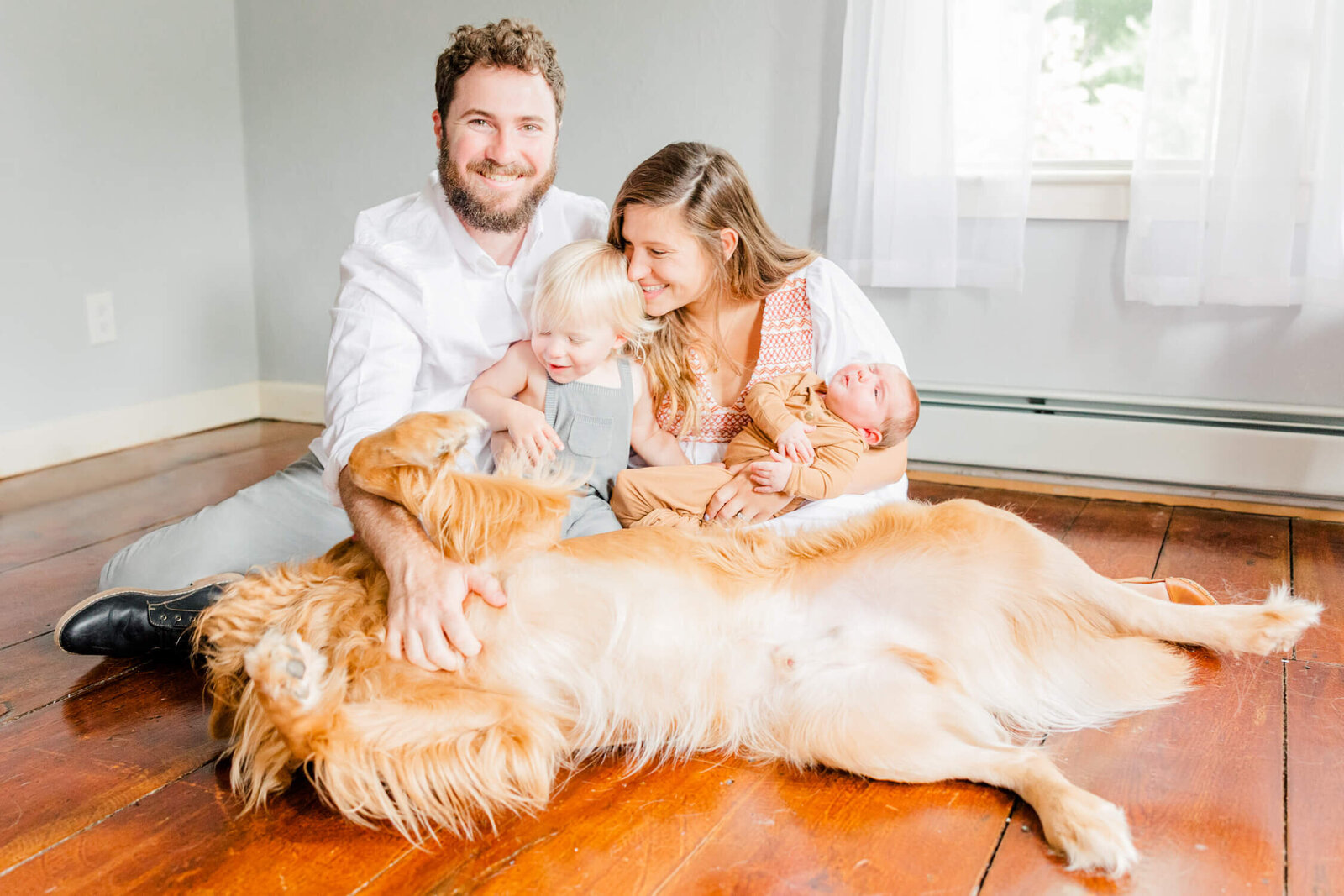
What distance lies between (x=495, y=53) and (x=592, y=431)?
0.65 metres

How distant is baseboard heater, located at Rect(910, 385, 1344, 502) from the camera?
7.95ft

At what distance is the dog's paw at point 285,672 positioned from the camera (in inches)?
40.9

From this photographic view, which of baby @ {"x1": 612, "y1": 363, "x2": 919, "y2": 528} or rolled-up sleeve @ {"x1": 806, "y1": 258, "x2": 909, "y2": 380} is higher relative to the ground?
rolled-up sleeve @ {"x1": 806, "y1": 258, "x2": 909, "y2": 380}

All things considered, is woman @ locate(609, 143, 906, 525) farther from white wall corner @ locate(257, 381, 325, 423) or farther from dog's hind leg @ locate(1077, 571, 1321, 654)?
white wall corner @ locate(257, 381, 325, 423)

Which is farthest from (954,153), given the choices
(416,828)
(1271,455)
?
(416,828)

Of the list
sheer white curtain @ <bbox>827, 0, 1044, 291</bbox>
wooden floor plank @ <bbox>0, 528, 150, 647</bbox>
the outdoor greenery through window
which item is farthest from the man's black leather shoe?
the outdoor greenery through window

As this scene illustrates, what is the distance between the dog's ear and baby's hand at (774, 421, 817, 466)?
1.94 ft

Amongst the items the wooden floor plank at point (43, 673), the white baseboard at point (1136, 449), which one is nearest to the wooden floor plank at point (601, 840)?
the wooden floor plank at point (43, 673)

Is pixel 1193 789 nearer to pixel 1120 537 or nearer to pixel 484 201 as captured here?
pixel 1120 537

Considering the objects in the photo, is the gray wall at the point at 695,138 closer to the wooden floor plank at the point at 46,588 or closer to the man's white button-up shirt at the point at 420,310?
the man's white button-up shirt at the point at 420,310

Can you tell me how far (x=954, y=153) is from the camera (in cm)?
256

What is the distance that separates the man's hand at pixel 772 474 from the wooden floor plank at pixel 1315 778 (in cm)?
74

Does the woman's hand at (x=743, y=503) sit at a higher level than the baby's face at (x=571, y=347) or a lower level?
lower

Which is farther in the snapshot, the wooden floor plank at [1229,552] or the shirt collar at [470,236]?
the wooden floor plank at [1229,552]
